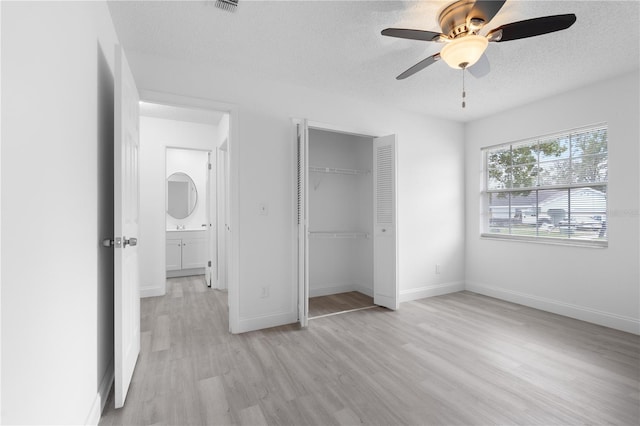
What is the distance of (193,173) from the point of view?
6.00m

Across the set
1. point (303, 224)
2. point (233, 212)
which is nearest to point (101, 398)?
point (233, 212)

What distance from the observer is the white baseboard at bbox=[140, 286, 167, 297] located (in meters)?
4.23

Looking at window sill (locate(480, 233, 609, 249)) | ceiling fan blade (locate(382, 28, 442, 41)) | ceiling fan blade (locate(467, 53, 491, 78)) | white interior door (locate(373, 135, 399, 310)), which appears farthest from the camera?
white interior door (locate(373, 135, 399, 310))

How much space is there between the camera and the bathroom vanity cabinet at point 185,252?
18.1 feet

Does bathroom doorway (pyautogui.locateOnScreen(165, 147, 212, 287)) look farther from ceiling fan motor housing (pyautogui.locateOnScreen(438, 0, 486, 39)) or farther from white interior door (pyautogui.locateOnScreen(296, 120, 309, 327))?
ceiling fan motor housing (pyautogui.locateOnScreen(438, 0, 486, 39))

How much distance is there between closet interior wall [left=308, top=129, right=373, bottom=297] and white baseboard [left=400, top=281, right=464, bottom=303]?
512 millimetres

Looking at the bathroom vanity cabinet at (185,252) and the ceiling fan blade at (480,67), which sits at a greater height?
the ceiling fan blade at (480,67)

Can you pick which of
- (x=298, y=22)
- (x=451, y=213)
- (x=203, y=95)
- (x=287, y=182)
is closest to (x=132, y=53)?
(x=203, y=95)

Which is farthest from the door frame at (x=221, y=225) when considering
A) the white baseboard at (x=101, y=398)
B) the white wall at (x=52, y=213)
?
the white wall at (x=52, y=213)

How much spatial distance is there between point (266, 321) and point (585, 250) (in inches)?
140

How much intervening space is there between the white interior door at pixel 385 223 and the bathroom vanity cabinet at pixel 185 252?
337 cm

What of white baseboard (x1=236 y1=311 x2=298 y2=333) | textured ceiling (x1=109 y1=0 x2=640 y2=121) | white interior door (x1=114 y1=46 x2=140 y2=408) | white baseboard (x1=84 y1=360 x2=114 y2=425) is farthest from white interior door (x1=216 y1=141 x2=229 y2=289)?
white baseboard (x1=84 y1=360 x2=114 y2=425)

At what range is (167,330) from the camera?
303 cm

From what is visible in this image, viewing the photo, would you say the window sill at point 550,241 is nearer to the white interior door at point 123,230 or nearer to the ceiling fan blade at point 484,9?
the ceiling fan blade at point 484,9
